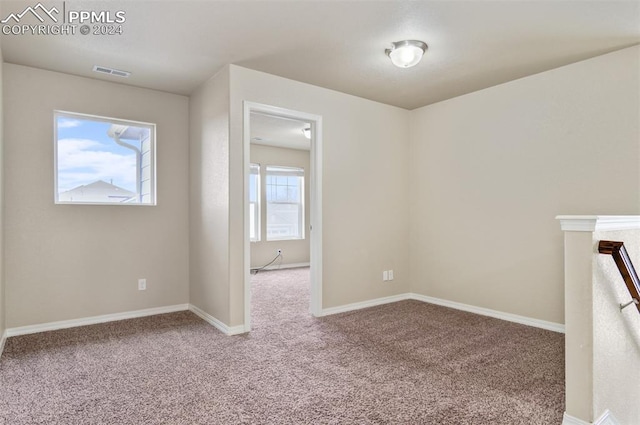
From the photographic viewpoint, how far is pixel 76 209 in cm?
368

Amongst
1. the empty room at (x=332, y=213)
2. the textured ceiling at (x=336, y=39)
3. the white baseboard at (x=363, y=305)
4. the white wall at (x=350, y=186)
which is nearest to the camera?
the empty room at (x=332, y=213)

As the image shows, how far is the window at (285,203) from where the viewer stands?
7.52 metres

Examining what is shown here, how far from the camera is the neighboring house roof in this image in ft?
12.2

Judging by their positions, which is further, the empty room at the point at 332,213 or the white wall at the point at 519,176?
the white wall at the point at 519,176

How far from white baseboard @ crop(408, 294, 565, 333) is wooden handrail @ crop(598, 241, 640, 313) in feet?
5.03

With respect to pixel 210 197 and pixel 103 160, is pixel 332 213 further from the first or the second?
pixel 103 160

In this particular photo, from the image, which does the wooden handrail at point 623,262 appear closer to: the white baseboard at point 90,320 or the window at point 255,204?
the white baseboard at point 90,320

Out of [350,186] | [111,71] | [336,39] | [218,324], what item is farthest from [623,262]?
[111,71]

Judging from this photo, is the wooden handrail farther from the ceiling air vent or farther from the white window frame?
the white window frame

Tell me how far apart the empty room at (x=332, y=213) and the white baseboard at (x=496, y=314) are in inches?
0.8

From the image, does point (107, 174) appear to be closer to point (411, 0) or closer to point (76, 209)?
point (76, 209)

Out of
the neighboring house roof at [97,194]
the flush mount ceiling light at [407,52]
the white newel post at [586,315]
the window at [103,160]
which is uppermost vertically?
the flush mount ceiling light at [407,52]

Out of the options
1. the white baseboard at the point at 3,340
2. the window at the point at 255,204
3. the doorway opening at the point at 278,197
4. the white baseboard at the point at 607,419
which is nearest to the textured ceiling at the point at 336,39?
the doorway opening at the point at 278,197

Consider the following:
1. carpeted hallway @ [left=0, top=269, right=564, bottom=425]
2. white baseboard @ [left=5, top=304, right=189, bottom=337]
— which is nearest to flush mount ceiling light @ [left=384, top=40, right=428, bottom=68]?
carpeted hallway @ [left=0, top=269, right=564, bottom=425]
